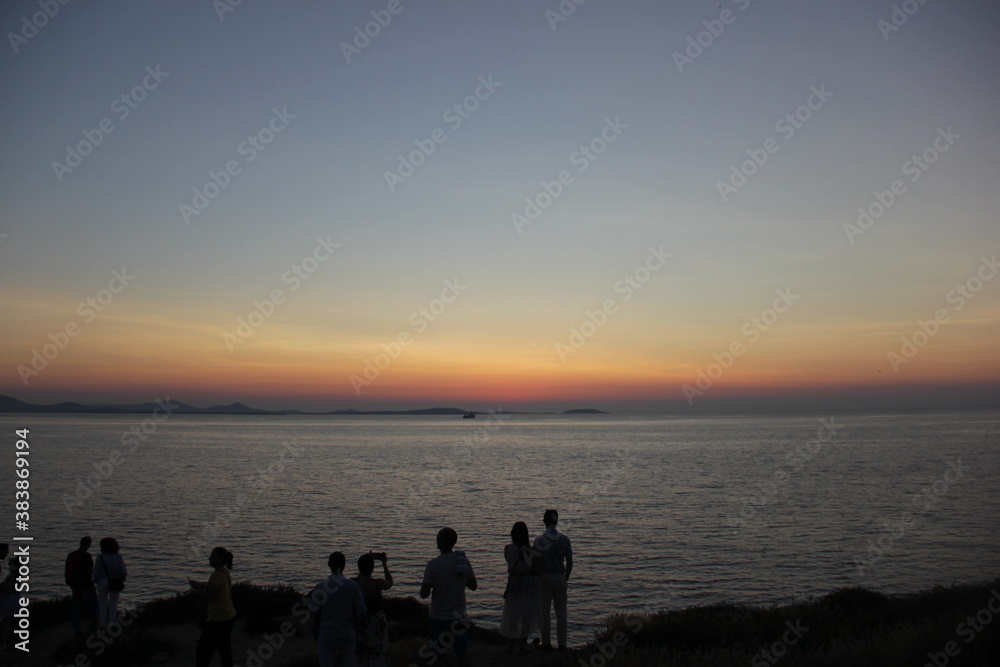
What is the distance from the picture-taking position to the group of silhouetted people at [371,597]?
8781 mm

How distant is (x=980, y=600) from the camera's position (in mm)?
12664

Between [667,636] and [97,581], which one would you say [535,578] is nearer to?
[667,636]

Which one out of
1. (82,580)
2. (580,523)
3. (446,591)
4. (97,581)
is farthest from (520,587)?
(580,523)

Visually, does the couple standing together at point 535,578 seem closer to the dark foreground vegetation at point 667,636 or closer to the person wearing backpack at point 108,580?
the dark foreground vegetation at point 667,636

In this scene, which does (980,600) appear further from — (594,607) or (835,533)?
(835,533)

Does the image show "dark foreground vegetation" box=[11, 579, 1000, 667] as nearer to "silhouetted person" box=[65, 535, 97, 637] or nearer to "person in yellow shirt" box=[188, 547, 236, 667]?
"silhouetted person" box=[65, 535, 97, 637]

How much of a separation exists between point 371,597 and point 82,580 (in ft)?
26.5

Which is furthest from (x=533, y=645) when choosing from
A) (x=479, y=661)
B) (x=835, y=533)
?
(x=835, y=533)

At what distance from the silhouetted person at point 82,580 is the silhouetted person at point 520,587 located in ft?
27.2

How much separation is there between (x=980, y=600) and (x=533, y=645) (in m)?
8.35

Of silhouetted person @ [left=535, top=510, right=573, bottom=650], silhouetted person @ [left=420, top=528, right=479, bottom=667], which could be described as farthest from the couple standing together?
silhouetted person @ [left=420, top=528, right=479, bottom=667]

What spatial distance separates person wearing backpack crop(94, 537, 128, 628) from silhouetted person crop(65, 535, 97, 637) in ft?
0.44

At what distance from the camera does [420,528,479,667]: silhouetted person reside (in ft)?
31.0

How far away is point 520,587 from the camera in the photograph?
38.0ft
